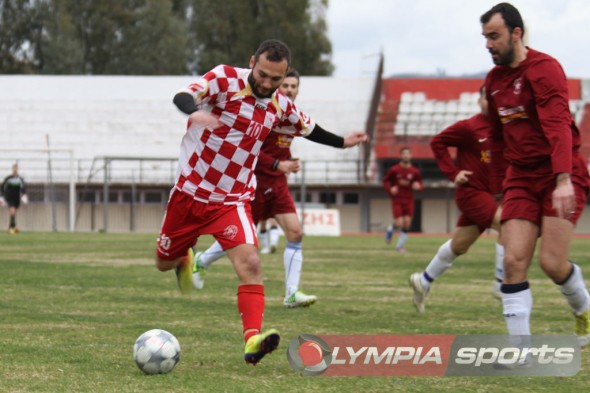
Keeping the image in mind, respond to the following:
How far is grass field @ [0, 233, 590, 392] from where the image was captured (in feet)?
19.3

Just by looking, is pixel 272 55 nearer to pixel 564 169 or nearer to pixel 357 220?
pixel 564 169

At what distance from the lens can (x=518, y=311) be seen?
254 inches

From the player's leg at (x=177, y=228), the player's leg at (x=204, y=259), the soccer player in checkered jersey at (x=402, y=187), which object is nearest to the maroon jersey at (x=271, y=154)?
the player's leg at (x=204, y=259)

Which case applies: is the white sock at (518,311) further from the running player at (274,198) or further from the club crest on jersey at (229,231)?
the running player at (274,198)

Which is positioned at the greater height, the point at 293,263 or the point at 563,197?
the point at 563,197

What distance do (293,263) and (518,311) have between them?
14.4 ft

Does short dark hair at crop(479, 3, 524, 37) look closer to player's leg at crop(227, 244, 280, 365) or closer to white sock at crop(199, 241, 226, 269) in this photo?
player's leg at crop(227, 244, 280, 365)

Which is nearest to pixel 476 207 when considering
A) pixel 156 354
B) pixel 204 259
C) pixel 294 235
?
pixel 294 235

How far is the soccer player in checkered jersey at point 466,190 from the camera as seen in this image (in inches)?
395

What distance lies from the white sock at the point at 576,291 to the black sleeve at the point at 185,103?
268 centimetres

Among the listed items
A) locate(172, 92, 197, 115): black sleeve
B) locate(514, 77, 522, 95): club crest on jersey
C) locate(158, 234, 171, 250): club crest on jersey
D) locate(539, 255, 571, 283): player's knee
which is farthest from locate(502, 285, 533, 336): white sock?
locate(158, 234, 171, 250): club crest on jersey

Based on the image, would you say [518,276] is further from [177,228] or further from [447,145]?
[447,145]

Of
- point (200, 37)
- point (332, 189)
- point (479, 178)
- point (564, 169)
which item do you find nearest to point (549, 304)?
point (479, 178)

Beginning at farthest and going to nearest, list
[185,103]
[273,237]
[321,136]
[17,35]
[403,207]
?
[17,35]
[403,207]
[273,237]
[321,136]
[185,103]
